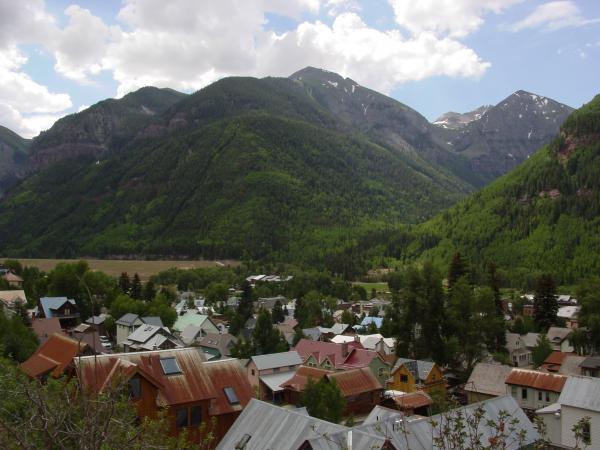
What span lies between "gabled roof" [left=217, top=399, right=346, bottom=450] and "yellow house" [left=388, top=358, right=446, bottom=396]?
1063 inches

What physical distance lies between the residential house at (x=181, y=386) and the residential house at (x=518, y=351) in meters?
44.6

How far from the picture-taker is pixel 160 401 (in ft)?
81.0

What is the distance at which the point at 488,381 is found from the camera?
4719 centimetres

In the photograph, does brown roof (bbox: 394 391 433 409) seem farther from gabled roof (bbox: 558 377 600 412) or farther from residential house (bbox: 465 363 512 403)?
gabled roof (bbox: 558 377 600 412)

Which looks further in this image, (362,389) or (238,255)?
(238,255)

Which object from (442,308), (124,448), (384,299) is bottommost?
(384,299)

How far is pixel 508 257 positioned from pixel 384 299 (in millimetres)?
43522

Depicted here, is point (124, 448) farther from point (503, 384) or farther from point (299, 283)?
point (299, 283)

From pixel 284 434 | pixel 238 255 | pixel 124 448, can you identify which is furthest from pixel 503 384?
pixel 238 255

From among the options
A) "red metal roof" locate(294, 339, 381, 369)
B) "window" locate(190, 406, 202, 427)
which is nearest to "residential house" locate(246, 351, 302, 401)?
"red metal roof" locate(294, 339, 381, 369)

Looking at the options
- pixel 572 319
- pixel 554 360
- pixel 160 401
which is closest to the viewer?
pixel 160 401

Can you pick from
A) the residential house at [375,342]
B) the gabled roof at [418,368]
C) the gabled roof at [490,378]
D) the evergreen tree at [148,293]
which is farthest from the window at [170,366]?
the evergreen tree at [148,293]

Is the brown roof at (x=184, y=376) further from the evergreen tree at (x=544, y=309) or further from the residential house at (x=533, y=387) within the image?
the evergreen tree at (x=544, y=309)

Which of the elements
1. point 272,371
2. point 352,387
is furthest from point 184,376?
point 272,371
